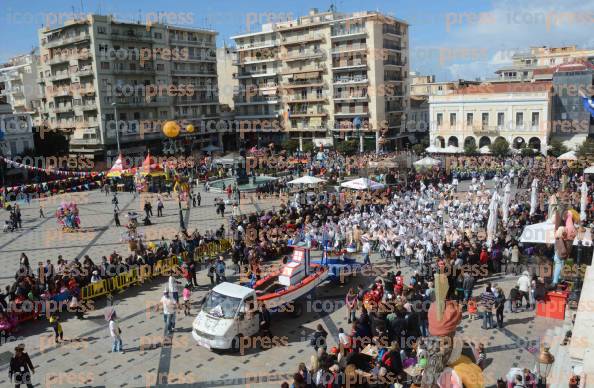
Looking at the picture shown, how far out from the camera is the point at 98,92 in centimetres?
5591

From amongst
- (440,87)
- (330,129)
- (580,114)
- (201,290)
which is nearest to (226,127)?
(330,129)

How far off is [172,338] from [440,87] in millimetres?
67074

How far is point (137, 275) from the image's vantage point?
18.9 metres

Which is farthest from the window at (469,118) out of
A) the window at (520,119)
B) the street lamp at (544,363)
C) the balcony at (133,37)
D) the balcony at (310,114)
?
the street lamp at (544,363)

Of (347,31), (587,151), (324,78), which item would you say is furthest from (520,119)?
(324,78)

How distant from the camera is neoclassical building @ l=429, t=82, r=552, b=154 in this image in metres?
49.1

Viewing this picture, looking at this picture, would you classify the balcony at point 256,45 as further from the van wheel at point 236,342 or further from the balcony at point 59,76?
the van wheel at point 236,342

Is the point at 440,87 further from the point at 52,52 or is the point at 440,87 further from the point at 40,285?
the point at 40,285

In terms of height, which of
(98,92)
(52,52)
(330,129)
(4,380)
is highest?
(52,52)

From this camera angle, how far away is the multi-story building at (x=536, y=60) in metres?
67.8

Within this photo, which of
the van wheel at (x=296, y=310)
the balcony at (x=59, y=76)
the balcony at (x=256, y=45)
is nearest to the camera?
the van wheel at (x=296, y=310)

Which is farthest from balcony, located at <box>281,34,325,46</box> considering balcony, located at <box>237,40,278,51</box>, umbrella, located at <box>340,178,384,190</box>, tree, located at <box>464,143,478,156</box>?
umbrella, located at <box>340,178,384,190</box>

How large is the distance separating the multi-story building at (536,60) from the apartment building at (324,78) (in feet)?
48.5

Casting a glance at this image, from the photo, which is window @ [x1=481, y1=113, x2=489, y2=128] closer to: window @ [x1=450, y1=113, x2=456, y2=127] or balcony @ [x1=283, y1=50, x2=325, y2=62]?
window @ [x1=450, y1=113, x2=456, y2=127]
